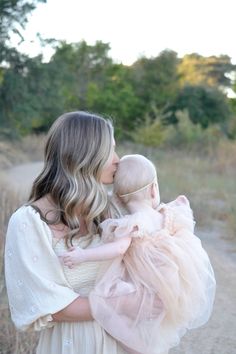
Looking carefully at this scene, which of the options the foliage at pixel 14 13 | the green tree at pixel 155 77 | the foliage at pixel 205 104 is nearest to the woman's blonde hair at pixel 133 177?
the foliage at pixel 14 13

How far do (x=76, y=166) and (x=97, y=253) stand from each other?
0.97ft

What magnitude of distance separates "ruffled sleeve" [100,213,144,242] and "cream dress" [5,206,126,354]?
3.3 inches

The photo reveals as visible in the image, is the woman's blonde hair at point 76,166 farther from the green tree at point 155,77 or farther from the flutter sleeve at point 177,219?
the green tree at point 155,77

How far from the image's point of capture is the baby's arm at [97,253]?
1956 mm

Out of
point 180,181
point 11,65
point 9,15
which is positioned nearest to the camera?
point 180,181

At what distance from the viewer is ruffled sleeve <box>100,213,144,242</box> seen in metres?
2.07

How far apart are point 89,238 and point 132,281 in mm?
210

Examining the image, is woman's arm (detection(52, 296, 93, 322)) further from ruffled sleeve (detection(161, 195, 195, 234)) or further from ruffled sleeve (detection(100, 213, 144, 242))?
ruffled sleeve (detection(161, 195, 195, 234))

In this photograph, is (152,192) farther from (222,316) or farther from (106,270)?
(222,316)

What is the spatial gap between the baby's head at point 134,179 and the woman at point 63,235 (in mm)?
57

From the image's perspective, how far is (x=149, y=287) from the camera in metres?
2.07

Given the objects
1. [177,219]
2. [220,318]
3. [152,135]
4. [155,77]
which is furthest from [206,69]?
[177,219]

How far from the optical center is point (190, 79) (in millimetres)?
44594

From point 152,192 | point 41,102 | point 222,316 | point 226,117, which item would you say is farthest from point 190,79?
point 152,192
